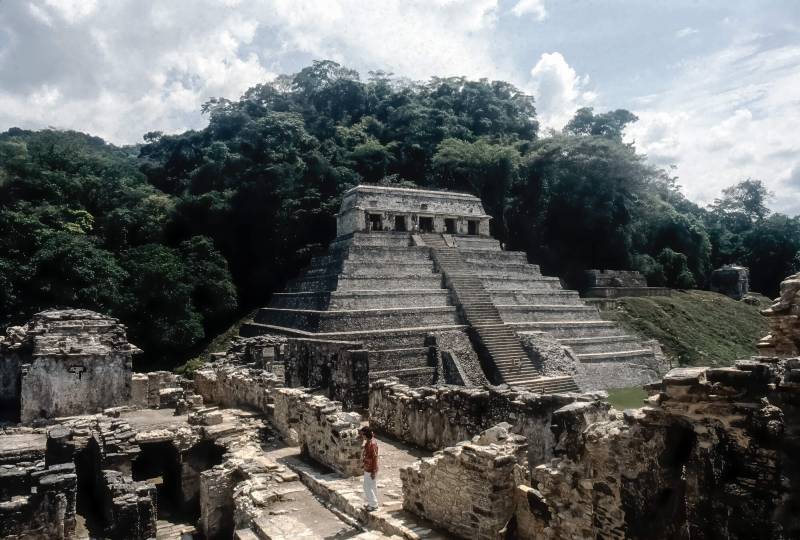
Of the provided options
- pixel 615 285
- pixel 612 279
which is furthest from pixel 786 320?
pixel 612 279

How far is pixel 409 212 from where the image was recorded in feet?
106

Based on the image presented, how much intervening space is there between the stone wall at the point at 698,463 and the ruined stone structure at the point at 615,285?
108 feet

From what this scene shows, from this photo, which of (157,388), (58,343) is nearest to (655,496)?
(58,343)

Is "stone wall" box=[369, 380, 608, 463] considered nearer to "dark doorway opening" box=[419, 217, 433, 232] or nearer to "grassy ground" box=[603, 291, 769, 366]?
"dark doorway opening" box=[419, 217, 433, 232]

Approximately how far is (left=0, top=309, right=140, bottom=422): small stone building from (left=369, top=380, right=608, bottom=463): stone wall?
8393mm

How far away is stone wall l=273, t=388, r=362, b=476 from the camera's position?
9.07m

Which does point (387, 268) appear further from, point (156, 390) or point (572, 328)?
point (156, 390)

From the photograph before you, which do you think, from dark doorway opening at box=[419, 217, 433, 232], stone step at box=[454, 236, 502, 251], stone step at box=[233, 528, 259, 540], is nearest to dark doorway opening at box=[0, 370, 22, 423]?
stone step at box=[233, 528, 259, 540]

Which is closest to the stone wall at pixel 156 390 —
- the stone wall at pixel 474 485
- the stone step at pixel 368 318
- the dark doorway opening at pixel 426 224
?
the stone step at pixel 368 318

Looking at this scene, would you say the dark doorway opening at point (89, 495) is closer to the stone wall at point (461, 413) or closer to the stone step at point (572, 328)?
the stone wall at point (461, 413)

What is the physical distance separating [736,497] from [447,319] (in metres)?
20.4

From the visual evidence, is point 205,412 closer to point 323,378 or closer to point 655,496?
point 323,378

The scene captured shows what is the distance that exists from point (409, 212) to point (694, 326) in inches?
725

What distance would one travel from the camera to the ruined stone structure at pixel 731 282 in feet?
157
